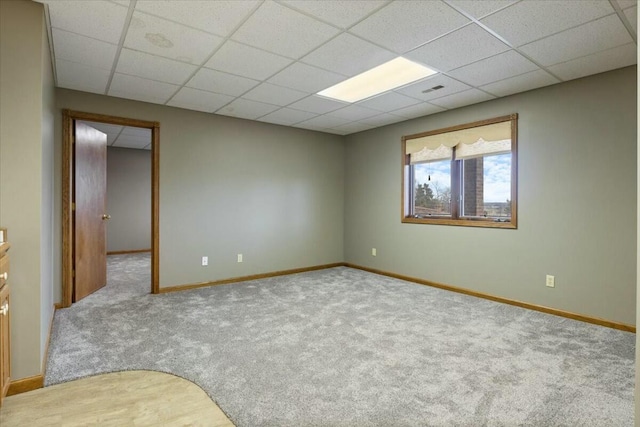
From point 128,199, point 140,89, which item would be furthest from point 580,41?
point 128,199

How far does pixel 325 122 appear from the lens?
5.26 m

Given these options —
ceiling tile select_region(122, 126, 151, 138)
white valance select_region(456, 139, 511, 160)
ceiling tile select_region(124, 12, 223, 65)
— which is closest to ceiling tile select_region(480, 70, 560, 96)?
white valance select_region(456, 139, 511, 160)

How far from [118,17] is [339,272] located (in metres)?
4.42

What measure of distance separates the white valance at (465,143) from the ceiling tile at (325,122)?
106 cm

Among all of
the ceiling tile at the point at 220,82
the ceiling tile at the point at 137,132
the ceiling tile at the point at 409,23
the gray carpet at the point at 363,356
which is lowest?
the gray carpet at the point at 363,356

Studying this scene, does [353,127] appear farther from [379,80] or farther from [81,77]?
[81,77]

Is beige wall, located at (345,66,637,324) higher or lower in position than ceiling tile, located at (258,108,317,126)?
lower

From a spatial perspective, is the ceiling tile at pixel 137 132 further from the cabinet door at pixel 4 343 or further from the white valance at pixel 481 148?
the white valance at pixel 481 148

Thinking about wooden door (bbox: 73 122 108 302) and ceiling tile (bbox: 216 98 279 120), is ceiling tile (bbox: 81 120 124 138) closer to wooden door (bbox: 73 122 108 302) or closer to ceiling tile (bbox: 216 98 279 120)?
wooden door (bbox: 73 122 108 302)

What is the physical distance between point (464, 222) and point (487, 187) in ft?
1.68

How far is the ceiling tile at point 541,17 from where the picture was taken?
2176 mm

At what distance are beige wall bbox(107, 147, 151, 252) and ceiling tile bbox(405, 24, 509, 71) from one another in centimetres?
704

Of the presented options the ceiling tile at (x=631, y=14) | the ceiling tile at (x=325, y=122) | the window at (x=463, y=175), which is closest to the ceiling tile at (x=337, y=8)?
the ceiling tile at (x=631, y=14)

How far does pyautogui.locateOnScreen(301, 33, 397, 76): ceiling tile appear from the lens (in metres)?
2.69
